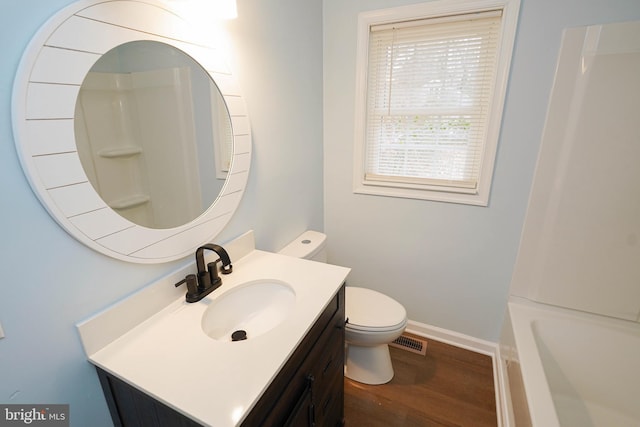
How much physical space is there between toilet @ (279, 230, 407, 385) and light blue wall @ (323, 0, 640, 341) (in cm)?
38

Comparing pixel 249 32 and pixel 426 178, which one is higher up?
pixel 249 32

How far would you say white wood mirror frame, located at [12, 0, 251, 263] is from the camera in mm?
664

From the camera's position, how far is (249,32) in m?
1.28

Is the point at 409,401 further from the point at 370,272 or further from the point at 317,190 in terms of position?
the point at 317,190

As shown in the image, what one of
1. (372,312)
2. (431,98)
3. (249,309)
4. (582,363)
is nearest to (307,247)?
(372,312)

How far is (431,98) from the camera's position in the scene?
173 centimetres

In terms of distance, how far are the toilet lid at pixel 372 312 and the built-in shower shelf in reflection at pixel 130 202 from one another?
1.14 meters

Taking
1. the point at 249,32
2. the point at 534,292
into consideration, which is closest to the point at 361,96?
the point at 249,32

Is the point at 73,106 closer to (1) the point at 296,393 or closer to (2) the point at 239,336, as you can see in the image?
(2) the point at 239,336

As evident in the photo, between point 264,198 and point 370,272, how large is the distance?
1069mm

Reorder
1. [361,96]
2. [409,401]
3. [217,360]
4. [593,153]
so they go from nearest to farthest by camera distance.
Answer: [217,360] < [593,153] < [409,401] < [361,96]

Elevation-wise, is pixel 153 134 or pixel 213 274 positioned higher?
pixel 153 134

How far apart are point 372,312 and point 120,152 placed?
54.8 inches

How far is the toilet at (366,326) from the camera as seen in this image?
1574 millimetres
